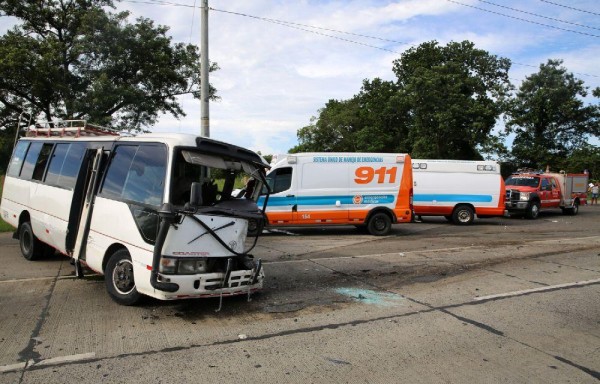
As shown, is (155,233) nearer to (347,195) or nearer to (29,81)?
(347,195)

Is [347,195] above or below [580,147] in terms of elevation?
below

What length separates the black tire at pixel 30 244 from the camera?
8.76 m

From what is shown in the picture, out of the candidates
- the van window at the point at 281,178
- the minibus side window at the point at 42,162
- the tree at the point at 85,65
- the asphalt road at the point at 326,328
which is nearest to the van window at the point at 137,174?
the asphalt road at the point at 326,328

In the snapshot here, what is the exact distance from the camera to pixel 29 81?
18406 mm

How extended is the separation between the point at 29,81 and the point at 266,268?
15.5 m

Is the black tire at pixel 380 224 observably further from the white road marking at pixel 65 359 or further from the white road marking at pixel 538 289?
the white road marking at pixel 65 359

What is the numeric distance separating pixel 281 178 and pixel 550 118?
38.9 m

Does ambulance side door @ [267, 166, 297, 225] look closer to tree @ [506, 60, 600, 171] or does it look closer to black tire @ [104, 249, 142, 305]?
black tire @ [104, 249, 142, 305]

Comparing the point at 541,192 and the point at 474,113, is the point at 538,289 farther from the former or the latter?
the point at 474,113

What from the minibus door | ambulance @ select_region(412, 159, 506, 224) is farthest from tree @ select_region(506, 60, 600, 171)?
the minibus door

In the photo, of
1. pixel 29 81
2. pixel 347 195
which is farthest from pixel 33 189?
pixel 29 81

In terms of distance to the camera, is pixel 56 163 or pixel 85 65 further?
pixel 85 65

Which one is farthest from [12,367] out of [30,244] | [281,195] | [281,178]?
[281,178]

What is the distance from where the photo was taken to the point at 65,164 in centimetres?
762
